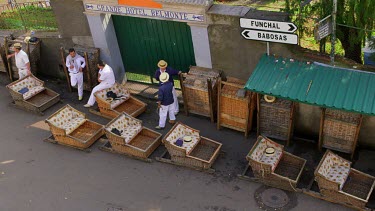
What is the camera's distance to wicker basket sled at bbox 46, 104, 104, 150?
12.5 metres

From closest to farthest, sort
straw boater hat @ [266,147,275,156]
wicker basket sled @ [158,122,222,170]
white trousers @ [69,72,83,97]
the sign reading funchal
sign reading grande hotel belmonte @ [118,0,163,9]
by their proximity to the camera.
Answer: the sign reading funchal, straw boater hat @ [266,147,275,156], wicker basket sled @ [158,122,222,170], sign reading grande hotel belmonte @ [118,0,163,9], white trousers @ [69,72,83,97]

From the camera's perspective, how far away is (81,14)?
14.1 meters

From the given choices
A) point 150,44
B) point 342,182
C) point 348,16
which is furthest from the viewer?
point 150,44

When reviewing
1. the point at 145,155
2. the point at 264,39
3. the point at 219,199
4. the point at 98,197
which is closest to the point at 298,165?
the point at 219,199

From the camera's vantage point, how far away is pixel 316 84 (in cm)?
1050

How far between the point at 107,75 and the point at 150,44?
1727 mm

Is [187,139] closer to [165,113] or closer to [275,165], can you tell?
[165,113]

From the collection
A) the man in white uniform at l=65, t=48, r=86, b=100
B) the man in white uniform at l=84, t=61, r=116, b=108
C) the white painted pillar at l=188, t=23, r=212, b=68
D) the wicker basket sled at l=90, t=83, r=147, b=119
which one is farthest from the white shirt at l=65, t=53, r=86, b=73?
the white painted pillar at l=188, t=23, r=212, b=68

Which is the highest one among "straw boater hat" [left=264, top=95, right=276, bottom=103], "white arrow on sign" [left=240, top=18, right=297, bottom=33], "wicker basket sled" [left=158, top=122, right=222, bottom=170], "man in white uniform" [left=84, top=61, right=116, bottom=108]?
"white arrow on sign" [left=240, top=18, right=297, bottom=33]

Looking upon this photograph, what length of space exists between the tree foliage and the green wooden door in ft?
11.3

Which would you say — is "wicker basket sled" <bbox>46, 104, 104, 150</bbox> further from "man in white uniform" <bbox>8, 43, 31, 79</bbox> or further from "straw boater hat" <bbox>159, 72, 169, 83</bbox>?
"man in white uniform" <bbox>8, 43, 31, 79</bbox>

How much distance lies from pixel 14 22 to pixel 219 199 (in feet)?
36.8

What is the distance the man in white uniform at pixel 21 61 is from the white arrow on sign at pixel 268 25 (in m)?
7.58

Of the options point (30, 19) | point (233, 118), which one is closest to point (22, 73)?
point (30, 19)
